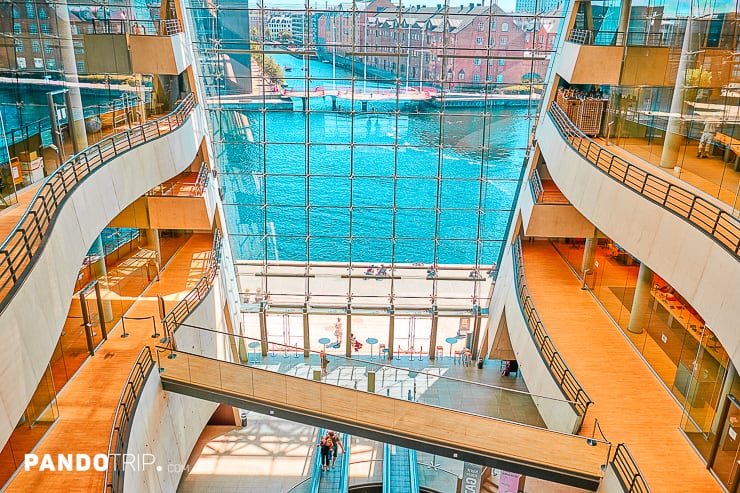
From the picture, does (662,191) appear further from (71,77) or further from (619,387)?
(71,77)

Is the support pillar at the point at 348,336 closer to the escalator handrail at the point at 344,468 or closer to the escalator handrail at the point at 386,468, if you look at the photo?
the escalator handrail at the point at 344,468

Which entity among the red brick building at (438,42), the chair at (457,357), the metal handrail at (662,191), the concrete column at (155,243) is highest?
the red brick building at (438,42)

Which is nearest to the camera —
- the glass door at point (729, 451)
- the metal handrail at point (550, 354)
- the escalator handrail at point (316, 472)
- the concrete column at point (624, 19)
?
the glass door at point (729, 451)

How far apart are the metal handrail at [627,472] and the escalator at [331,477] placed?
5607mm

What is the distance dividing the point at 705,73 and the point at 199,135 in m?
10.3

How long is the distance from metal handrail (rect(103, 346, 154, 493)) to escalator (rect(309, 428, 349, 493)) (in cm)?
429

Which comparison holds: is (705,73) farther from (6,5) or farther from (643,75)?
(6,5)

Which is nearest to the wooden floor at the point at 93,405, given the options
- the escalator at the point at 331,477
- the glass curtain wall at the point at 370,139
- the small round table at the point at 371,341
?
the escalator at the point at 331,477

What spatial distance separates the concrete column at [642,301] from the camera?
33.1 feet

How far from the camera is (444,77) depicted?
14.7 meters

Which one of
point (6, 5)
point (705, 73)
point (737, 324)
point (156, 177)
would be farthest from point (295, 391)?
point (705, 73)

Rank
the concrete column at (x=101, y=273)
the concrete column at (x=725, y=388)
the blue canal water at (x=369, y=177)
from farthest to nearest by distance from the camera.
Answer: the blue canal water at (x=369, y=177) < the concrete column at (x=101, y=273) < the concrete column at (x=725, y=388)

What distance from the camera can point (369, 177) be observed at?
15.3 metres

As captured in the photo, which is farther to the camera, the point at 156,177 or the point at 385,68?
the point at 385,68
